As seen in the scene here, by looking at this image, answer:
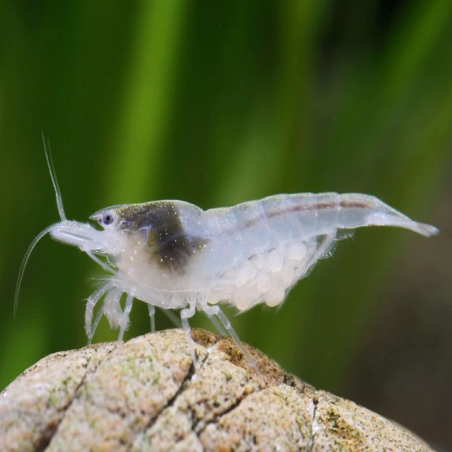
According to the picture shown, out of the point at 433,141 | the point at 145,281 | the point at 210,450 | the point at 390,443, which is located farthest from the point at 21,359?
the point at 433,141

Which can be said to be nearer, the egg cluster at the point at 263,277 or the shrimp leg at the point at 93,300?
the shrimp leg at the point at 93,300

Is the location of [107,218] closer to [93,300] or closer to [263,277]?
[93,300]

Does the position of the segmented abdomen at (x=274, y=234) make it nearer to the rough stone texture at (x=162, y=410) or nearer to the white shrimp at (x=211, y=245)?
the white shrimp at (x=211, y=245)

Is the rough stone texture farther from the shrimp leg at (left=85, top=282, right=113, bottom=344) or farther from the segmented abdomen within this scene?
the segmented abdomen

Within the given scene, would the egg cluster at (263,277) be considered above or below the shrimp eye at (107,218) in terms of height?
below

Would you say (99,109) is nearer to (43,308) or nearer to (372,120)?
(43,308)

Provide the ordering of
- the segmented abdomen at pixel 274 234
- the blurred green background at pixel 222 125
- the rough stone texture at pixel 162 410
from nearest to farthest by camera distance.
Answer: the rough stone texture at pixel 162 410
the segmented abdomen at pixel 274 234
the blurred green background at pixel 222 125

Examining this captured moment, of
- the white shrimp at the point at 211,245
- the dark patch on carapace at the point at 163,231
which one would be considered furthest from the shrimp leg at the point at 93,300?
the dark patch on carapace at the point at 163,231
